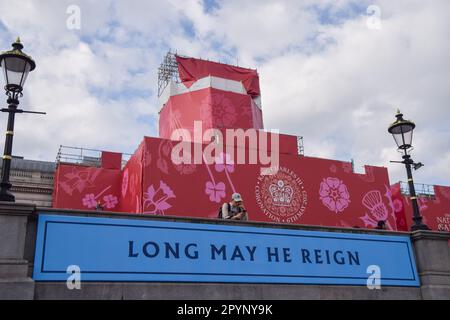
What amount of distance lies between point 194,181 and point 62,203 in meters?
7.65

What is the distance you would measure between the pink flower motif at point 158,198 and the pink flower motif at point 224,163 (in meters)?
3.24

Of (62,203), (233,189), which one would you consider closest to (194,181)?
(233,189)

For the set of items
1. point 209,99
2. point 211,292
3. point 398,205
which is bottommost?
point 211,292

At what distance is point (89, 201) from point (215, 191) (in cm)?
741

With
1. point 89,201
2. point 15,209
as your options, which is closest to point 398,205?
point 89,201

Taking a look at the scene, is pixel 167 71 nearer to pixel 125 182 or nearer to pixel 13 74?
pixel 125 182

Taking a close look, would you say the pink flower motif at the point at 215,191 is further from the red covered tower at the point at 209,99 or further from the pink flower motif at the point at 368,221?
the pink flower motif at the point at 368,221

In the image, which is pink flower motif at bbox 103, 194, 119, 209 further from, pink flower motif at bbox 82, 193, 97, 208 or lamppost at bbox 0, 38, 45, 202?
lamppost at bbox 0, 38, 45, 202

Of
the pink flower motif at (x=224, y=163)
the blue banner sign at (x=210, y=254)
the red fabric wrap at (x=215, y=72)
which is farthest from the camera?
the red fabric wrap at (x=215, y=72)

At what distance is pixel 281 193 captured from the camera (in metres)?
26.9

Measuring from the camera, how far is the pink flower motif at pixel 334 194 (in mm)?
28141

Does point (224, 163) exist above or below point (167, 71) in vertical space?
below

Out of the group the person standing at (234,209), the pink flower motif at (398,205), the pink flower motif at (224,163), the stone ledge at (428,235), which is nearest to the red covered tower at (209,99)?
the pink flower motif at (224,163)
